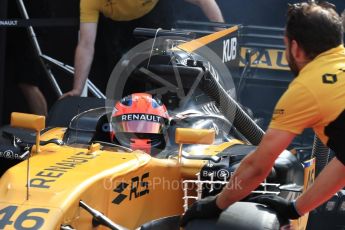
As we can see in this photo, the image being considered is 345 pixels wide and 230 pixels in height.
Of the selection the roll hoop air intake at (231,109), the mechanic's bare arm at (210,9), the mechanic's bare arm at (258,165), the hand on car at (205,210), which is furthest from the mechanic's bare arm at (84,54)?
the mechanic's bare arm at (258,165)

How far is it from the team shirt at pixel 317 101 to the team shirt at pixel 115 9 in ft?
12.0

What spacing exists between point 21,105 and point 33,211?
421 centimetres

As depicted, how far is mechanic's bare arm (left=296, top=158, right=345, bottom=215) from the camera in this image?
12.4 ft

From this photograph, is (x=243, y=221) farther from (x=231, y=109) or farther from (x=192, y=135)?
(x=231, y=109)

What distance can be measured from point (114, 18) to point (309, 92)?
12.9ft

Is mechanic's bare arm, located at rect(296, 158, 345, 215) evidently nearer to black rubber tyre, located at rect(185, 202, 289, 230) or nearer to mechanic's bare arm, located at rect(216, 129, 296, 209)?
black rubber tyre, located at rect(185, 202, 289, 230)

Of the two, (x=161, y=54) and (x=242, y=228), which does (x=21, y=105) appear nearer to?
(x=161, y=54)

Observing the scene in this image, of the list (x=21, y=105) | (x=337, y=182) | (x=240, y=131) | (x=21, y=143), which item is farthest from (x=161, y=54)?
(x=21, y=105)

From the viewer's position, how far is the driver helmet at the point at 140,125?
4910 mm

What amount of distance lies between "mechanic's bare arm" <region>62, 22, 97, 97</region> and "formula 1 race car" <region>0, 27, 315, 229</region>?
589mm

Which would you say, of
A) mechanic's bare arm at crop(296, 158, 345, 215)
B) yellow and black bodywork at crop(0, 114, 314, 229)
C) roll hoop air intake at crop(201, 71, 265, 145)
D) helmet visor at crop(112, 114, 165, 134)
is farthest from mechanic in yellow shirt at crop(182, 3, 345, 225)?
roll hoop air intake at crop(201, 71, 265, 145)

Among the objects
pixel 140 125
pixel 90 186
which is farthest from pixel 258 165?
pixel 140 125

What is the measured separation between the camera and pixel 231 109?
543 centimetres

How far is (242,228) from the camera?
3.83m
